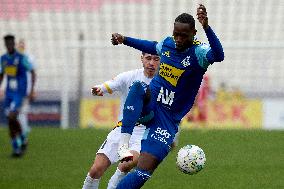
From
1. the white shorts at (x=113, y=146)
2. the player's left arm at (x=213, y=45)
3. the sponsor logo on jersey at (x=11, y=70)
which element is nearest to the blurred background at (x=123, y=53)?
the sponsor logo on jersey at (x=11, y=70)

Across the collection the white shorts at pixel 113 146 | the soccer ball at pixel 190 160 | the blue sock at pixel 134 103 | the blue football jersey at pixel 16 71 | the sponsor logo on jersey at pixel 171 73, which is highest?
the sponsor logo on jersey at pixel 171 73

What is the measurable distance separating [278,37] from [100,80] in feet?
19.2

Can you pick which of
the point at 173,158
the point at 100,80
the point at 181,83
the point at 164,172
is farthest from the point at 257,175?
the point at 100,80

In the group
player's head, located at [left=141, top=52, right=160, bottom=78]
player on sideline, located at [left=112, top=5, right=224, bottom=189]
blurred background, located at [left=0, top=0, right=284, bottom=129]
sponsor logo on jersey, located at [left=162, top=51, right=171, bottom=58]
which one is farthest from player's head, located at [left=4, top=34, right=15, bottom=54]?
sponsor logo on jersey, located at [left=162, top=51, right=171, bottom=58]

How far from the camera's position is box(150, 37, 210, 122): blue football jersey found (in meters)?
7.83

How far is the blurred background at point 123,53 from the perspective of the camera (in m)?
21.6

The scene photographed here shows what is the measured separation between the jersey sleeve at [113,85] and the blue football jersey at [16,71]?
21.1ft

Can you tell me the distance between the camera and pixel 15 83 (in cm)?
1577

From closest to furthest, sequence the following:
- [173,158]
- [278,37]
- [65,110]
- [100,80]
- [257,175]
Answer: [257,175] → [173,158] → [65,110] → [100,80] → [278,37]

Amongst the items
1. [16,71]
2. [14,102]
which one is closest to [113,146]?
[14,102]

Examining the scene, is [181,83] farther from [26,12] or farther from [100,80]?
[26,12]

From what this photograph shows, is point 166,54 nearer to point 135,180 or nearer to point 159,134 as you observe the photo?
point 159,134

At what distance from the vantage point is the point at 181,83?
789cm

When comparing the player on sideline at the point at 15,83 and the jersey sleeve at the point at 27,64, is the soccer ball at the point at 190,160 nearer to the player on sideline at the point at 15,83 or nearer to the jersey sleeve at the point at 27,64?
the player on sideline at the point at 15,83
